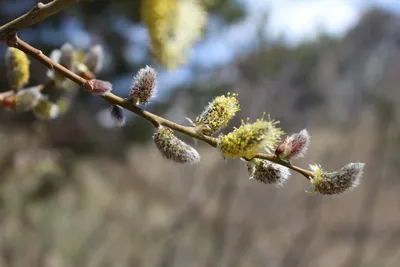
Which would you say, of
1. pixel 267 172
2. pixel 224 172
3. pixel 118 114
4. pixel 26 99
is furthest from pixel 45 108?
pixel 224 172

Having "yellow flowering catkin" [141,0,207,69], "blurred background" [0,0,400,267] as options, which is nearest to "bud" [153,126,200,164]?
"yellow flowering catkin" [141,0,207,69]

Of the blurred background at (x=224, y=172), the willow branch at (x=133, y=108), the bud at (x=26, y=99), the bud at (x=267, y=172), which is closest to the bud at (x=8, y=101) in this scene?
the bud at (x=26, y=99)

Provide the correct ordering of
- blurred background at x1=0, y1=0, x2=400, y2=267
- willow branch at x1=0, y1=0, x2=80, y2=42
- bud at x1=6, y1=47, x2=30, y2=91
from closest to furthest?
willow branch at x1=0, y1=0, x2=80, y2=42 < bud at x1=6, y1=47, x2=30, y2=91 < blurred background at x1=0, y1=0, x2=400, y2=267

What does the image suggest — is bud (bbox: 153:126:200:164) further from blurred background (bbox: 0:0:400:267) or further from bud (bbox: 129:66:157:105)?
blurred background (bbox: 0:0:400:267)

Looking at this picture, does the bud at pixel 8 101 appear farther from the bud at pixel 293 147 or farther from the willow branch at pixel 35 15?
the bud at pixel 293 147

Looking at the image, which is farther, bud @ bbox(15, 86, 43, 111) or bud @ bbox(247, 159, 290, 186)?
bud @ bbox(15, 86, 43, 111)

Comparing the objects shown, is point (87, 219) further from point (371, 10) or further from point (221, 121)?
point (221, 121)
